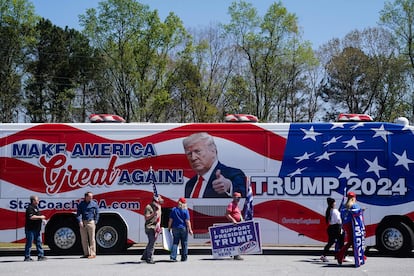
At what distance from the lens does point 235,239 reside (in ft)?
48.4

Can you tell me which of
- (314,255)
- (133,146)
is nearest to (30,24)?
(133,146)

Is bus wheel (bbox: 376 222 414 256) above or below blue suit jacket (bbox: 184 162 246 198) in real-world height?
below

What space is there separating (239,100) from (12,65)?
63.4ft

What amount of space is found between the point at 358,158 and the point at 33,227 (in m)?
8.81

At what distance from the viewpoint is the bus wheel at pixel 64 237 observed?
1605 cm

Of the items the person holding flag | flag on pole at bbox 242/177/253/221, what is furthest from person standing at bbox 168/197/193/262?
flag on pole at bbox 242/177/253/221

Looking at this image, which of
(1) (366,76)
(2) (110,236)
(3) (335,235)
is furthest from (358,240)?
(1) (366,76)

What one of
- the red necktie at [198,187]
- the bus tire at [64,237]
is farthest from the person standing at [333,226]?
the bus tire at [64,237]

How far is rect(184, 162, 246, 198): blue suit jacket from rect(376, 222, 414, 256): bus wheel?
12.7 ft

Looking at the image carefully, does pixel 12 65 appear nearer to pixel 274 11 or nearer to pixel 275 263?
pixel 274 11

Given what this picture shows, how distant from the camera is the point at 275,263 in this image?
14055mm

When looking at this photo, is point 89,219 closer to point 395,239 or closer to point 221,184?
point 221,184

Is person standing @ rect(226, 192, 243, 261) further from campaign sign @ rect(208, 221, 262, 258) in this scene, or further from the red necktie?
the red necktie

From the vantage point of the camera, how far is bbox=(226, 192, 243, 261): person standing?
14828 millimetres
